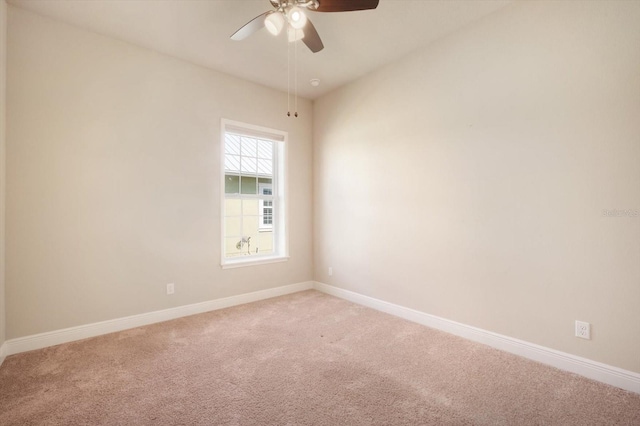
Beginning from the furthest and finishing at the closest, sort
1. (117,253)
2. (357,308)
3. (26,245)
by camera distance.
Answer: (357,308) < (117,253) < (26,245)

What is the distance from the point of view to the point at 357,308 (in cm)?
354

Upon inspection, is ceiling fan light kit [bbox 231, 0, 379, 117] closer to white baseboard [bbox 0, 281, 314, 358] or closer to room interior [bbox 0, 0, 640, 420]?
room interior [bbox 0, 0, 640, 420]

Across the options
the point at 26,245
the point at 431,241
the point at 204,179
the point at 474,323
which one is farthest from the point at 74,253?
the point at 474,323

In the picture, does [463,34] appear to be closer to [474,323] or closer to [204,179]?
[474,323]

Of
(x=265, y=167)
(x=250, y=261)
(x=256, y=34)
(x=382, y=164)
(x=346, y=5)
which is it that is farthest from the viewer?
(x=265, y=167)

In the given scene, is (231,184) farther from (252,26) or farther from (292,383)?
(292,383)

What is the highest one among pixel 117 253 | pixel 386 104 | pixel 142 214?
pixel 386 104

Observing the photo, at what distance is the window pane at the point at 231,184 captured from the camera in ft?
12.5

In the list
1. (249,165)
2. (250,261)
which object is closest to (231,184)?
(249,165)

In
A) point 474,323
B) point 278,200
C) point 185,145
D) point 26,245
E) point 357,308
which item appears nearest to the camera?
point 26,245

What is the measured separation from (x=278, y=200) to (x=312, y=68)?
1.81 metres

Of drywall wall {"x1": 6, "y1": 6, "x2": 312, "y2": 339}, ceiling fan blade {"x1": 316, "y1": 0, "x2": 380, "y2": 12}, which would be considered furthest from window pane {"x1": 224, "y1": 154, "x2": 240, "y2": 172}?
ceiling fan blade {"x1": 316, "y1": 0, "x2": 380, "y2": 12}

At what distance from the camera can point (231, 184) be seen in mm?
3844

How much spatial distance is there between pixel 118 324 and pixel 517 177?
12.7 feet
